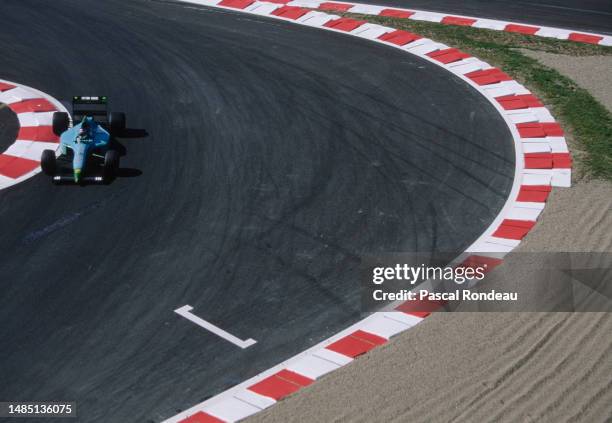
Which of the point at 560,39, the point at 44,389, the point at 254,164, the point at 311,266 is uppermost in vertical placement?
the point at 560,39

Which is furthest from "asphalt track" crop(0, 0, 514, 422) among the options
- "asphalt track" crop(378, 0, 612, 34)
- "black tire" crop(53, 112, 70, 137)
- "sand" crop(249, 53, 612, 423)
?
"asphalt track" crop(378, 0, 612, 34)

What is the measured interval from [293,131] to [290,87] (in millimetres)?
Result: 2199

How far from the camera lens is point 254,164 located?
15320mm

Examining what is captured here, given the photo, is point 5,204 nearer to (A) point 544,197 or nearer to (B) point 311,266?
(B) point 311,266

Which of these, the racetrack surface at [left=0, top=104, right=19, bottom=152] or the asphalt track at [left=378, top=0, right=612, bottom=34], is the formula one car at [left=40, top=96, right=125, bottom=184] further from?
the asphalt track at [left=378, top=0, right=612, bottom=34]

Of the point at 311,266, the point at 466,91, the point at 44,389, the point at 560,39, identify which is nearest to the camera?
the point at 44,389

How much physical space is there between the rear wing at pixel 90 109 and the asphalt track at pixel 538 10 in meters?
10.2

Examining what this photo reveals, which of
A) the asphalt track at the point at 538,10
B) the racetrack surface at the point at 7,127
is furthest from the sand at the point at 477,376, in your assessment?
the asphalt track at the point at 538,10

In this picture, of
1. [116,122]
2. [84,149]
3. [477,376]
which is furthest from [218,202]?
[477,376]

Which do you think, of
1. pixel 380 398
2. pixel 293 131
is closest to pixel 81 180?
pixel 293 131

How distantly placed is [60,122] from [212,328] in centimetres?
660

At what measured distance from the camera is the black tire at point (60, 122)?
1603 centimetres

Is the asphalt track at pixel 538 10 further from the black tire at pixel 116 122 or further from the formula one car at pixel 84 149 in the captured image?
the formula one car at pixel 84 149

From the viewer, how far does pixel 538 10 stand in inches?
915
